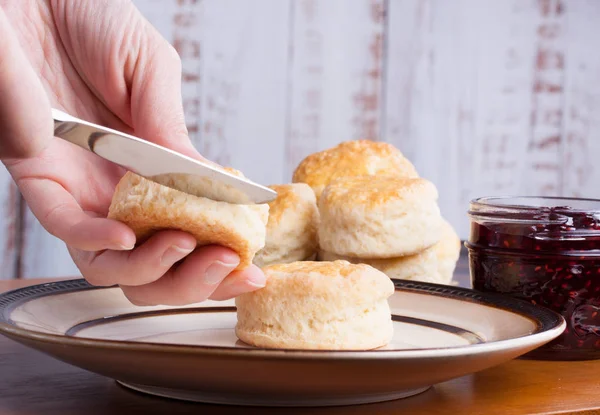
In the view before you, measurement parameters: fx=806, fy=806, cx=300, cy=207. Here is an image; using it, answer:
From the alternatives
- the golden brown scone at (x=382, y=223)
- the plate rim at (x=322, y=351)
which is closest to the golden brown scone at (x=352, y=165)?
the golden brown scone at (x=382, y=223)

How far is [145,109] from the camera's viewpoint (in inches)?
51.1

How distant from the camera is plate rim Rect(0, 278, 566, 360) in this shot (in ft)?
2.59

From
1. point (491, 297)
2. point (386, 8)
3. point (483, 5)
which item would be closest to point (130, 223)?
point (491, 297)

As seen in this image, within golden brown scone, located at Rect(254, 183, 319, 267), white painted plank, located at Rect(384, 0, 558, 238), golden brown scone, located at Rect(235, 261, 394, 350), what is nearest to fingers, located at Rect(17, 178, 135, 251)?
golden brown scone, located at Rect(235, 261, 394, 350)

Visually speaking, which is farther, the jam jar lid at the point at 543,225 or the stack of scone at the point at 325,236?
the jam jar lid at the point at 543,225

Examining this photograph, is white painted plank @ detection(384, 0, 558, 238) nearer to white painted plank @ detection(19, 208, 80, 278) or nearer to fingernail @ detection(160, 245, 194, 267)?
white painted plank @ detection(19, 208, 80, 278)

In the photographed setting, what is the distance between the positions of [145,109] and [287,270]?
15.0 inches

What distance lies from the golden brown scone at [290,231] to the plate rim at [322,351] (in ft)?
1.03

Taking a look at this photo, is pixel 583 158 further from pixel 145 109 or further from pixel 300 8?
pixel 145 109

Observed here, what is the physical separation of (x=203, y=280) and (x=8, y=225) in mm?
1697

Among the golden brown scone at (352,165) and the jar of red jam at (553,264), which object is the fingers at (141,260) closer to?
the jar of red jam at (553,264)

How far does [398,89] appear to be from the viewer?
3.19 metres

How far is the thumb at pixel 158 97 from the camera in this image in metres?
1.24

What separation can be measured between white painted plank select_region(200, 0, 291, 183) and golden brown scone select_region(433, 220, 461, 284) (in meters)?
1.43
